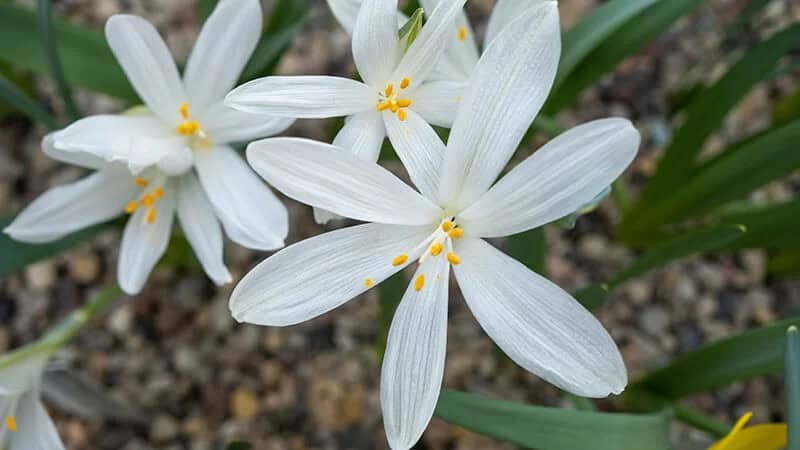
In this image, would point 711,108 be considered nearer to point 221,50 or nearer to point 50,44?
point 221,50

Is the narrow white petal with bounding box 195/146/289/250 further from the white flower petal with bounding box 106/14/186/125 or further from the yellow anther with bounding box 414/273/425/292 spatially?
the yellow anther with bounding box 414/273/425/292

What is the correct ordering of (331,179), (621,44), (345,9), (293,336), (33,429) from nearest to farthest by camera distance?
(331,179), (345,9), (33,429), (621,44), (293,336)

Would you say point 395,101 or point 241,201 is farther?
point 241,201

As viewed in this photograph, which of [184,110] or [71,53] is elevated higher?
[71,53]

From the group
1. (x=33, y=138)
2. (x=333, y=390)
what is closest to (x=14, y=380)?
(x=333, y=390)

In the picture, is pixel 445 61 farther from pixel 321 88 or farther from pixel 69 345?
pixel 69 345

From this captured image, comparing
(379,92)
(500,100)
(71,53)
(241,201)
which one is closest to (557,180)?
(500,100)

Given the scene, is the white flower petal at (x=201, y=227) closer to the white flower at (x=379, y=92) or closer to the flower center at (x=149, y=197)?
the flower center at (x=149, y=197)

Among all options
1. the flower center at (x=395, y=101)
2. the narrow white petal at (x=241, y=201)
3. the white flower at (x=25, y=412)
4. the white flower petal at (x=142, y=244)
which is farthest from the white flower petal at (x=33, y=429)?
the flower center at (x=395, y=101)
